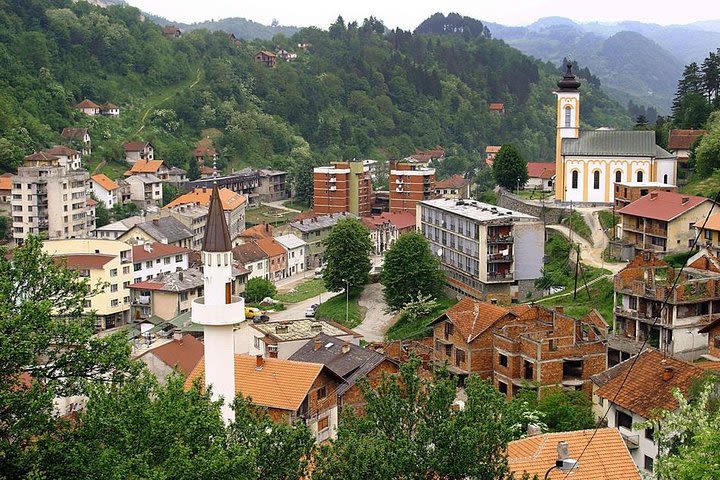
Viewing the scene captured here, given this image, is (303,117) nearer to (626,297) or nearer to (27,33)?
(27,33)

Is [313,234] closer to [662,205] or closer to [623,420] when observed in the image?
[662,205]

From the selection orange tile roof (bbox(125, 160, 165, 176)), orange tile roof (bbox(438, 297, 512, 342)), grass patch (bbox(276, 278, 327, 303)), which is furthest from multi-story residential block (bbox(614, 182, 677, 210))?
orange tile roof (bbox(125, 160, 165, 176))

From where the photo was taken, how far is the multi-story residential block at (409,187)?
85938 millimetres

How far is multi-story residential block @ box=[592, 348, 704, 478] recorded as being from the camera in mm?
26172

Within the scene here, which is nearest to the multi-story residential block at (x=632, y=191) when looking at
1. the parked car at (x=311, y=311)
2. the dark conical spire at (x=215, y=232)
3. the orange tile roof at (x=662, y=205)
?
the orange tile roof at (x=662, y=205)

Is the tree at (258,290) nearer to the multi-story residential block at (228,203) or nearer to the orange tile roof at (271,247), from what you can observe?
the orange tile roof at (271,247)

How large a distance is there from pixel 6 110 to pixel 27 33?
22.2m

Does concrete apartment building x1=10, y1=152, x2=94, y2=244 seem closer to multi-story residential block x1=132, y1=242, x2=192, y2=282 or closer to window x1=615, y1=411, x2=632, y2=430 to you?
multi-story residential block x1=132, y1=242, x2=192, y2=282

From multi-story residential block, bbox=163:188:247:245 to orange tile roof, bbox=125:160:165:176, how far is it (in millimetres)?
5776

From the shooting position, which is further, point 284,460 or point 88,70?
point 88,70

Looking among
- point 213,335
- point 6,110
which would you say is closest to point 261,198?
point 6,110

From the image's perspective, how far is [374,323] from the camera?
177 ft

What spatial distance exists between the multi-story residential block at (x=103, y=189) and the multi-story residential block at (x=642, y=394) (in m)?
58.5

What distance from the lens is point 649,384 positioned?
2755 cm
